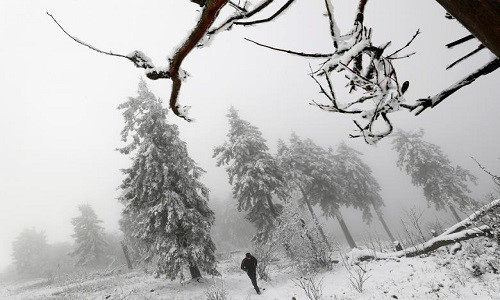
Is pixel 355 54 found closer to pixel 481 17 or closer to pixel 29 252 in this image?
pixel 481 17

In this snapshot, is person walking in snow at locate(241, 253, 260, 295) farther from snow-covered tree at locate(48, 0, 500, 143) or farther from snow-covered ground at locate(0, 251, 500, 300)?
snow-covered tree at locate(48, 0, 500, 143)

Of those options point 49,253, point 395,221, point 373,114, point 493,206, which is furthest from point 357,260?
point 395,221

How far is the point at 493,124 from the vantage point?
111688 millimetres

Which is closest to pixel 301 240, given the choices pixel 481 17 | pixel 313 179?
pixel 313 179

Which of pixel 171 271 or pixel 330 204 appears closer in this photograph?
pixel 171 271

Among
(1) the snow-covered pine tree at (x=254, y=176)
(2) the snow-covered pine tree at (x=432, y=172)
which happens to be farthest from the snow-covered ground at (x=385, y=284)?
(2) the snow-covered pine tree at (x=432, y=172)

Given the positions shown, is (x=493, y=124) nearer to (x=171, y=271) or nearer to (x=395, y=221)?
(x=395, y=221)

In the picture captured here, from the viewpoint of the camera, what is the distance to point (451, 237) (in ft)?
33.2

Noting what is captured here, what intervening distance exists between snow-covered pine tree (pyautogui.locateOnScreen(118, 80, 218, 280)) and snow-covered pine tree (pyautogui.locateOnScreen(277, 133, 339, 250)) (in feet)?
35.1

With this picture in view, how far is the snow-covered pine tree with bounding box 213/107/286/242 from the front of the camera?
1978 centimetres

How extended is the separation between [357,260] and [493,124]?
132 metres

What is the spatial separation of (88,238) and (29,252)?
15842mm

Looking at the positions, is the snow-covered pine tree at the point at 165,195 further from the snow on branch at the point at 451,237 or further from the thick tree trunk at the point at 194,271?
the snow on branch at the point at 451,237

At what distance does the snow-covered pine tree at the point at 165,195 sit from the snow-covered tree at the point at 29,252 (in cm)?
3877
